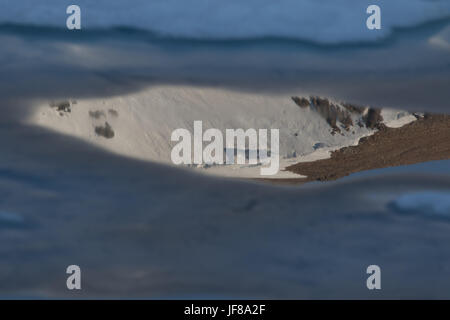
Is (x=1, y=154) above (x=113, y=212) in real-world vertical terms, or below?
above

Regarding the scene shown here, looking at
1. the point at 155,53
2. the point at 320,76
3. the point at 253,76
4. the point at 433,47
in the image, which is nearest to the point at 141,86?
the point at 155,53

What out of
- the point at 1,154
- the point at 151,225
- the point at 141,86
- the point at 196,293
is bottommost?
the point at 196,293

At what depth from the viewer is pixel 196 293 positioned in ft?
5.39

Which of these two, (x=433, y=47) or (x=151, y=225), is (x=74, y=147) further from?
(x=433, y=47)

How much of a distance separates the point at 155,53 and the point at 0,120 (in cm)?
36

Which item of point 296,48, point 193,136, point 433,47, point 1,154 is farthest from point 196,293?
point 433,47

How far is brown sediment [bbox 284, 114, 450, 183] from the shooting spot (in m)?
1.82

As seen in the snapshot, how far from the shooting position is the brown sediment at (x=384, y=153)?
182 centimetres

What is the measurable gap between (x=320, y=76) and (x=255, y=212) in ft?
1.26

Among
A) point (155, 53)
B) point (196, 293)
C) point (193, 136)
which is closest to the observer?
point (196, 293)

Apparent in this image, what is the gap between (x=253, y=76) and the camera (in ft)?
6.50

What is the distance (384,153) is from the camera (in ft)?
6.08

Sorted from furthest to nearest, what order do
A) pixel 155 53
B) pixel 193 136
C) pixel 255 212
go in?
pixel 155 53, pixel 193 136, pixel 255 212

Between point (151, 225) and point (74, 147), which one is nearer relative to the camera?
point (151, 225)
